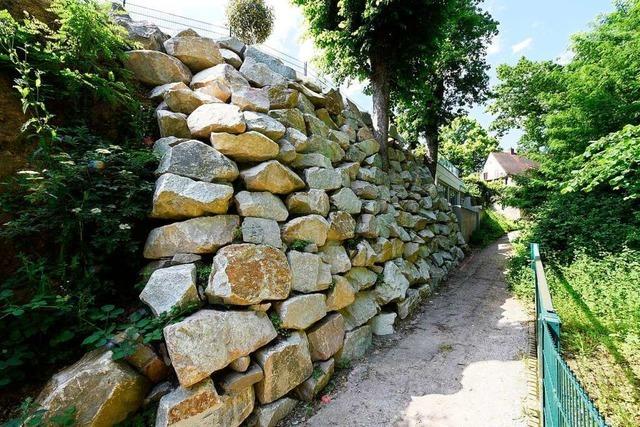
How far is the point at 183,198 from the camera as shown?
285 cm

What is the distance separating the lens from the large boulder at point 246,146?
10.9ft

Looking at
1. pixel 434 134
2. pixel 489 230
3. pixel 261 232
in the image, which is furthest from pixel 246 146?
pixel 489 230

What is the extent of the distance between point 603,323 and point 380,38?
633 centimetres

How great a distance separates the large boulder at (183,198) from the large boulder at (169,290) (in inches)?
→ 23.3

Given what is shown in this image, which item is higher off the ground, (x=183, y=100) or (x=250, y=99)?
(x=250, y=99)

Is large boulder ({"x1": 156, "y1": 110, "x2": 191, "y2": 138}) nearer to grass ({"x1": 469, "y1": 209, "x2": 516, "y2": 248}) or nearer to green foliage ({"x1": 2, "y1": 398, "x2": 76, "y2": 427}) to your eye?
green foliage ({"x1": 2, "y1": 398, "x2": 76, "y2": 427})

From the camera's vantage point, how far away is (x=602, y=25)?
26.2 ft

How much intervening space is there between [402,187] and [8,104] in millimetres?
6592

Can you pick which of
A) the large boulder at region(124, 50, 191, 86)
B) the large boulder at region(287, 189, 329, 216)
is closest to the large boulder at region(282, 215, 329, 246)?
the large boulder at region(287, 189, 329, 216)

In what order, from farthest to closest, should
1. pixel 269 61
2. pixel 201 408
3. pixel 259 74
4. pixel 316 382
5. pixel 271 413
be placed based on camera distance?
pixel 269 61 → pixel 259 74 → pixel 316 382 → pixel 271 413 → pixel 201 408

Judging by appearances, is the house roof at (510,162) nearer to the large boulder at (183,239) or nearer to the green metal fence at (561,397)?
the green metal fence at (561,397)

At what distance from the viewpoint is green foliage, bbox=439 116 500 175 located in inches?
1120

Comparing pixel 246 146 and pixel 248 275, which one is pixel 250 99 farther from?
pixel 248 275

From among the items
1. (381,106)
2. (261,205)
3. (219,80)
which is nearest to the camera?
(261,205)
